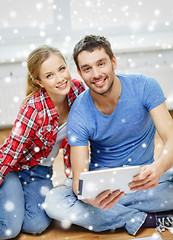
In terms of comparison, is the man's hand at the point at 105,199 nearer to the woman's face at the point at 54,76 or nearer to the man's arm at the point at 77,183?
the man's arm at the point at 77,183

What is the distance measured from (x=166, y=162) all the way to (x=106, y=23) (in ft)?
6.67

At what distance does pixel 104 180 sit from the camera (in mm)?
1190

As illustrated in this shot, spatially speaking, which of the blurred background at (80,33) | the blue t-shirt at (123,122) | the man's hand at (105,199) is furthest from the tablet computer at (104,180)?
the blurred background at (80,33)

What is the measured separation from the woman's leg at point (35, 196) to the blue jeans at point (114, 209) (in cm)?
6

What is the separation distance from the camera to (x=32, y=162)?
1.62 m

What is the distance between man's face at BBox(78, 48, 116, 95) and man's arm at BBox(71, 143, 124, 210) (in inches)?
10.9

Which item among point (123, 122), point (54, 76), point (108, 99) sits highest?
point (54, 76)

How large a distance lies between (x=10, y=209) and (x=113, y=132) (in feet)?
1.91

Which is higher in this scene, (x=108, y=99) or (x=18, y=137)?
(x=108, y=99)

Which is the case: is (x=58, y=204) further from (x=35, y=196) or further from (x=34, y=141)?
(x=34, y=141)

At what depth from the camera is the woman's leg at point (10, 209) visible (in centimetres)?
144

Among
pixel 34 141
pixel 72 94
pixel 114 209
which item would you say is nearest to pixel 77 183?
pixel 114 209

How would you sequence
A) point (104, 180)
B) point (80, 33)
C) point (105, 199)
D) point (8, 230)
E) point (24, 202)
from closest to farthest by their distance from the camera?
point (104, 180) < point (105, 199) < point (8, 230) < point (24, 202) < point (80, 33)

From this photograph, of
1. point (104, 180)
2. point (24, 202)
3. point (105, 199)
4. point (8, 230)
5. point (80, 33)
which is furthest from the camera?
point (80, 33)
